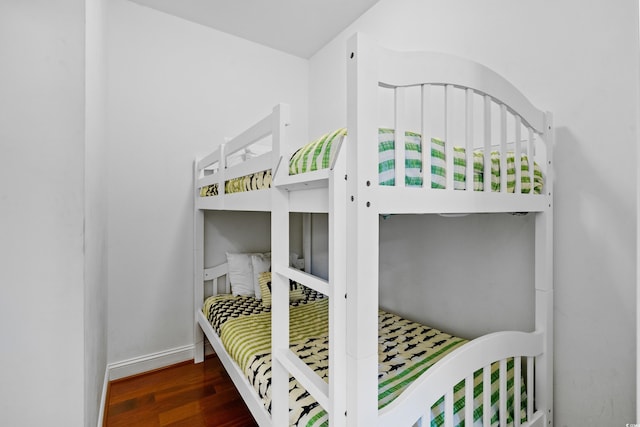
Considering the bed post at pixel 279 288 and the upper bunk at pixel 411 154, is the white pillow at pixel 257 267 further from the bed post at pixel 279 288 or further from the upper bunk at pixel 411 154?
the bed post at pixel 279 288

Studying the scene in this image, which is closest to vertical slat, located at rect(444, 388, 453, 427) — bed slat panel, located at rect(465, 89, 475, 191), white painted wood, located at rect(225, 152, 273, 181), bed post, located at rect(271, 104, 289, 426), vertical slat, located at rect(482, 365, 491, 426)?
vertical slat, located at rect(482, 365, 491, 426)

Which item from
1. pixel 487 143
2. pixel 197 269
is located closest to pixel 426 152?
pixel 487 143

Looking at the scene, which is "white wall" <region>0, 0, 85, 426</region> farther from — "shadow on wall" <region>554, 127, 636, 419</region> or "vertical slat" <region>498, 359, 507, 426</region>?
Result: "shadow on wall" <region>554, 127, 636, 419</region>

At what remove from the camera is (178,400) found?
1.86m

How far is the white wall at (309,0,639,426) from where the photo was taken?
113 centimetres

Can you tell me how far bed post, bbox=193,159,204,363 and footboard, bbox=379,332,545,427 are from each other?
1851 millimetres

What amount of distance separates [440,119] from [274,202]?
1.14 metres

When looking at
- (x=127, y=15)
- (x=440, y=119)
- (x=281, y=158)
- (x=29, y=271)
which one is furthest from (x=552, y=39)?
(x=127, y=15)

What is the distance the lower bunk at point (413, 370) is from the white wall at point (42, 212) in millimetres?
615

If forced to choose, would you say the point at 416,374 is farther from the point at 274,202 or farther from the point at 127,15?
the point at 127,15

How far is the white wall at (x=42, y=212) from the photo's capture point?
Answer: 97 centimetres

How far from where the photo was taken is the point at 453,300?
1699 millimetres

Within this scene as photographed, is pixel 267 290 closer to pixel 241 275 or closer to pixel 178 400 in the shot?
pixel 241 275

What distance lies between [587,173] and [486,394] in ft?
2.99
